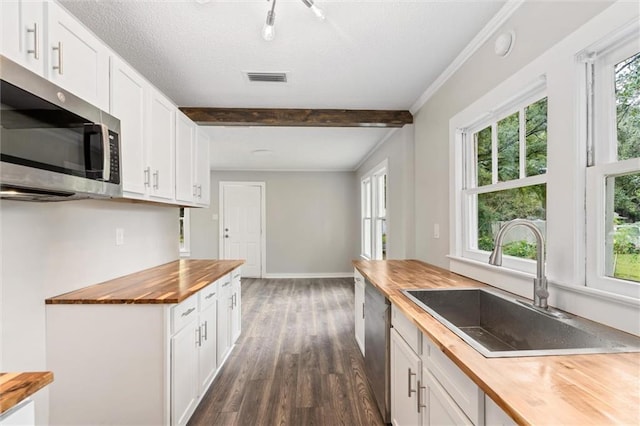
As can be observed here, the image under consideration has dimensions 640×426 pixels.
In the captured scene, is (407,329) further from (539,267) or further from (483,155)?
(483,155)

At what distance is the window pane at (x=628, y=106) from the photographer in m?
1.11

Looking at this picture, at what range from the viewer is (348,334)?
339 cm

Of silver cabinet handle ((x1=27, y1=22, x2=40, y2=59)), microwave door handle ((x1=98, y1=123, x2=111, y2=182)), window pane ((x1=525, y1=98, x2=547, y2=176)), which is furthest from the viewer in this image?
window pane ((x1=525, y1=98, x2=547, y2=176))

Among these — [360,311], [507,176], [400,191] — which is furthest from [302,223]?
[507,176]

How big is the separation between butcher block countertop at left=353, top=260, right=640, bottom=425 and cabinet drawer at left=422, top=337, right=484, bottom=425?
0.25 feet

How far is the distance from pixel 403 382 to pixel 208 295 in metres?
1.47

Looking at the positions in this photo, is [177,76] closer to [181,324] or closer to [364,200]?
[181,324]

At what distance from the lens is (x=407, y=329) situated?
4.81ft

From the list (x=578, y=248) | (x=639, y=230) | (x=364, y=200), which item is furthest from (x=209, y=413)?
(x=364, y=200)

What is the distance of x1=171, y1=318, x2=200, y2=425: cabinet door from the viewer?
5.51 ft

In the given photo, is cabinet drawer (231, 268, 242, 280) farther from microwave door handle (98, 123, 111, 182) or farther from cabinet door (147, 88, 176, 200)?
microwave door handle (98, 123, 111, 182)

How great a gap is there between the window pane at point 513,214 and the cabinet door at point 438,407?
94 cm

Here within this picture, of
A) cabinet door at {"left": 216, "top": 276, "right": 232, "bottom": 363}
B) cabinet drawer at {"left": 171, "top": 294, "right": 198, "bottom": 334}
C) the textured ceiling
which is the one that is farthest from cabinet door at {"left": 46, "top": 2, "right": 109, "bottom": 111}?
cabinet door at {"left": 216, "top": 276, "right": 232, "bottom": 363}

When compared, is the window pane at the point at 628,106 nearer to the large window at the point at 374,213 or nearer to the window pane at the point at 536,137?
the window pane at the point at 536,137
